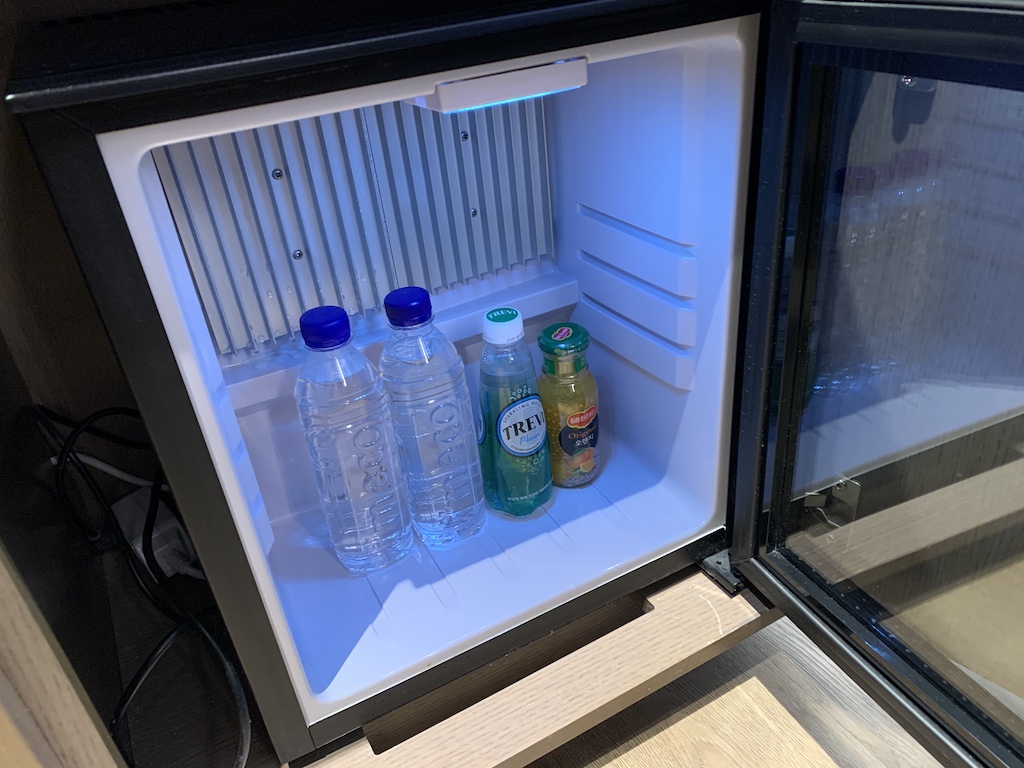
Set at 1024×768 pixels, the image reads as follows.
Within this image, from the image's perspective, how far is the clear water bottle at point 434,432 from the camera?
0.88 meters

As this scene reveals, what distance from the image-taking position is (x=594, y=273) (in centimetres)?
97

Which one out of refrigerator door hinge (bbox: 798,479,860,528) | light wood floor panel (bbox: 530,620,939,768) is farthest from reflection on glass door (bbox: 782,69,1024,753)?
light wood floor panel (bbox: 530,620,939,768)

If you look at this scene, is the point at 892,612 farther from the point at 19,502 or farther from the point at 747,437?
the point at 19,502

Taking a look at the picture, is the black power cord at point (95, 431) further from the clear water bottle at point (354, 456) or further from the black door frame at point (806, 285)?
the black door frame at point (806, 285)

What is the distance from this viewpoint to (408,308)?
77cm

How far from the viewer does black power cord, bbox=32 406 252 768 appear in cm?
71

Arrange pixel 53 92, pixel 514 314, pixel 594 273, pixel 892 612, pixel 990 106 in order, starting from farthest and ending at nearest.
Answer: pixel 594 273, pixel 514 314, pixel 892 612, pixel 990 106, pixel 53 92

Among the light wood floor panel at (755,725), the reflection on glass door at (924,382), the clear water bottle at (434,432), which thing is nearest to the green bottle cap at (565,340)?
the clear water bottle at (434,432)

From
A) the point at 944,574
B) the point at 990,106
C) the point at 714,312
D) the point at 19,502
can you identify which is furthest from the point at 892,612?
the point at 19,502

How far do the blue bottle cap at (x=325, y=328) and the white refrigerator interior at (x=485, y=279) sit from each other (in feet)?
0.29

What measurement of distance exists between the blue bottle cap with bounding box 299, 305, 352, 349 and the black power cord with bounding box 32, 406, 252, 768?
275 millimetres

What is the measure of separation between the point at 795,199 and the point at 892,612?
1.35 ft

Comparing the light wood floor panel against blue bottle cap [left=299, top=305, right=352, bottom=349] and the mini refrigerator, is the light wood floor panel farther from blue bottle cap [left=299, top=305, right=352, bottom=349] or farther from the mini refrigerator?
blue bottle cap [left=299, top=305, right=352, bottom=349]

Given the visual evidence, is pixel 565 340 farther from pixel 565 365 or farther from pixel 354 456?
pixel 354 456
